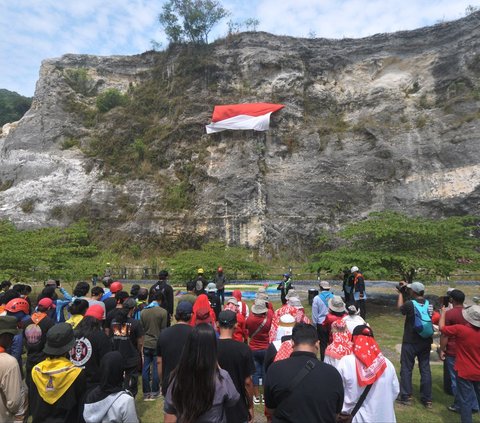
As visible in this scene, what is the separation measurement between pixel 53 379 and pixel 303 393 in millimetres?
2322

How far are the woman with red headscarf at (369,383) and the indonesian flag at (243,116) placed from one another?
→ 2897 cm

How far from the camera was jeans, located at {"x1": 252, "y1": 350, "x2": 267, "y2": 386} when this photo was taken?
Answer: 5.64m

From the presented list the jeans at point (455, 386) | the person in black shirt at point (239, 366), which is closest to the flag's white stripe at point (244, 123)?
the jeans at point (455, 386)

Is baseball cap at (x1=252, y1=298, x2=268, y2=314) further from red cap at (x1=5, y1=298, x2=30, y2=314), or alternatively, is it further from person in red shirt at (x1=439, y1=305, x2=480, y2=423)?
red cap at (x1=5, y1=298, x2=30, y2=314)

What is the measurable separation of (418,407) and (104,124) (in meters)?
39.3

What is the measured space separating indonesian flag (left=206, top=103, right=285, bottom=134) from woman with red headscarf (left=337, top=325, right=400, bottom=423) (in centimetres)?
2897

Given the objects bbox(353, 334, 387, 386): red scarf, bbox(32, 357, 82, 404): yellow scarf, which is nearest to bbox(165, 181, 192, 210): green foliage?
bbox(32, 357, 82, 404): yellow scarf

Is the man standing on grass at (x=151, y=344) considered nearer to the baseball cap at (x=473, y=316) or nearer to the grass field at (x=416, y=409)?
the grass field at (x=416, y=409)

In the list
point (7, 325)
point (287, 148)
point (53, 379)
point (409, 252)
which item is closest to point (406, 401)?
point (53, 379)

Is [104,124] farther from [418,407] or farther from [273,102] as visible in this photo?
[418,407]

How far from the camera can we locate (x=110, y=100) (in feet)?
130

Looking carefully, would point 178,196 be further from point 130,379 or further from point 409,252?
point 130,379

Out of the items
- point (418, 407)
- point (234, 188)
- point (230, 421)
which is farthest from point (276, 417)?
point (234, 188)

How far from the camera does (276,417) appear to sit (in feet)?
9.45
